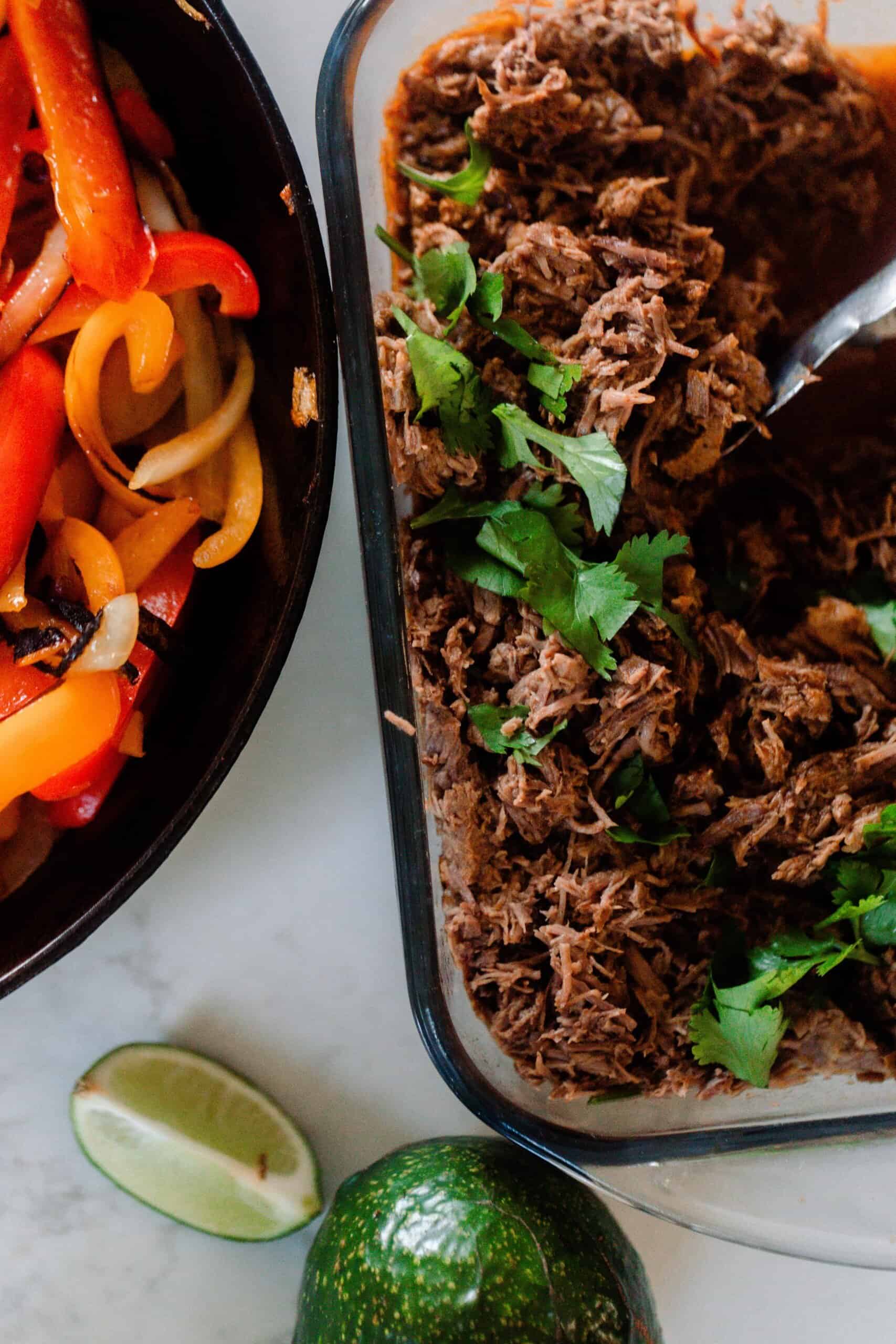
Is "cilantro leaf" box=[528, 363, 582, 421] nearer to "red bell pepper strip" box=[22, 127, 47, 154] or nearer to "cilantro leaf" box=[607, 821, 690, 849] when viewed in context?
"cilantro leaf" box=[607, 821, 690, 849]

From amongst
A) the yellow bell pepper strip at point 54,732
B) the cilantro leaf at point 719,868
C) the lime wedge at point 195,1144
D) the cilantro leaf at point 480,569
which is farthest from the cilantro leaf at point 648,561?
the lime wedge at point 195,1144

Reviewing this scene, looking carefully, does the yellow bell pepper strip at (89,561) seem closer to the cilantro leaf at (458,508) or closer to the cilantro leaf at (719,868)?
the cilantro leaf at (458,508)

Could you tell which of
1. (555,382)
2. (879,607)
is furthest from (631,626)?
(879,607)

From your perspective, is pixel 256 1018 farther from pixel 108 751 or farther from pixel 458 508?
pixel 458 508

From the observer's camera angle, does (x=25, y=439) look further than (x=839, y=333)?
No

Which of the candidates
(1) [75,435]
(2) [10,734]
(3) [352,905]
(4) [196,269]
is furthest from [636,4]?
(3) [352,905]
